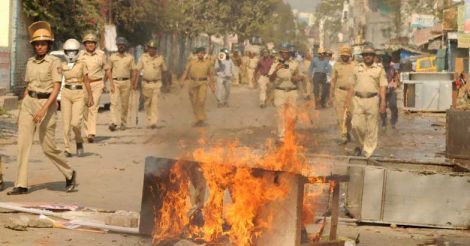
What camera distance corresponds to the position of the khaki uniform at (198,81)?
20906 mm

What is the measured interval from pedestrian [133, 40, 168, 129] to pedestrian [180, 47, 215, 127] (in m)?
1.40

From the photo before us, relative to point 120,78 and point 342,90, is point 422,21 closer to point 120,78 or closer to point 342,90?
point 342,90

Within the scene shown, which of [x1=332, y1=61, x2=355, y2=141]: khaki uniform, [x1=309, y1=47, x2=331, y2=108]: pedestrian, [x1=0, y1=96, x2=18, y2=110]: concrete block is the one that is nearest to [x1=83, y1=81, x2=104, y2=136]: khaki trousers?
[x1=332, y1=61, x2=355, y2=141]: khaki uniform

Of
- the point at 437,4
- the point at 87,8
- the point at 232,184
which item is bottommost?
the point at 232,184

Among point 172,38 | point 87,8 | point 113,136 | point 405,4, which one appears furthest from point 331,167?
point 405,4

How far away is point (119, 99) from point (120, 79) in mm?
432

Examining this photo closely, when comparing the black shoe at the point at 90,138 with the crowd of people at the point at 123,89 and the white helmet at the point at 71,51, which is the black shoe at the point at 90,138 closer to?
the crowd of people at the point at 123,89

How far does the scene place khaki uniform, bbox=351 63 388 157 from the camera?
45.3 ft

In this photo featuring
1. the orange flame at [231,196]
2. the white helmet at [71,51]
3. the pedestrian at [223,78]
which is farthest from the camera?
the pedestrian at [223,78]

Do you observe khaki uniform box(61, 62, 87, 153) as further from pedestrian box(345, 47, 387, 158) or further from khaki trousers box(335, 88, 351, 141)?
khaki trousers box(335, 88, 351, 141)

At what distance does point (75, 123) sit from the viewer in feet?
45.3

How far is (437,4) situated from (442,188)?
169 feet

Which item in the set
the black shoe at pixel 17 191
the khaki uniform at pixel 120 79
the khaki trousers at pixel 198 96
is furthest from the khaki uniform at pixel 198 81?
the black shoe at pixel 17 191

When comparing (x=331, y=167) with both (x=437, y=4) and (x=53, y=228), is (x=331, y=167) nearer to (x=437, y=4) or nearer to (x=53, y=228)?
(x=53, y=228)
